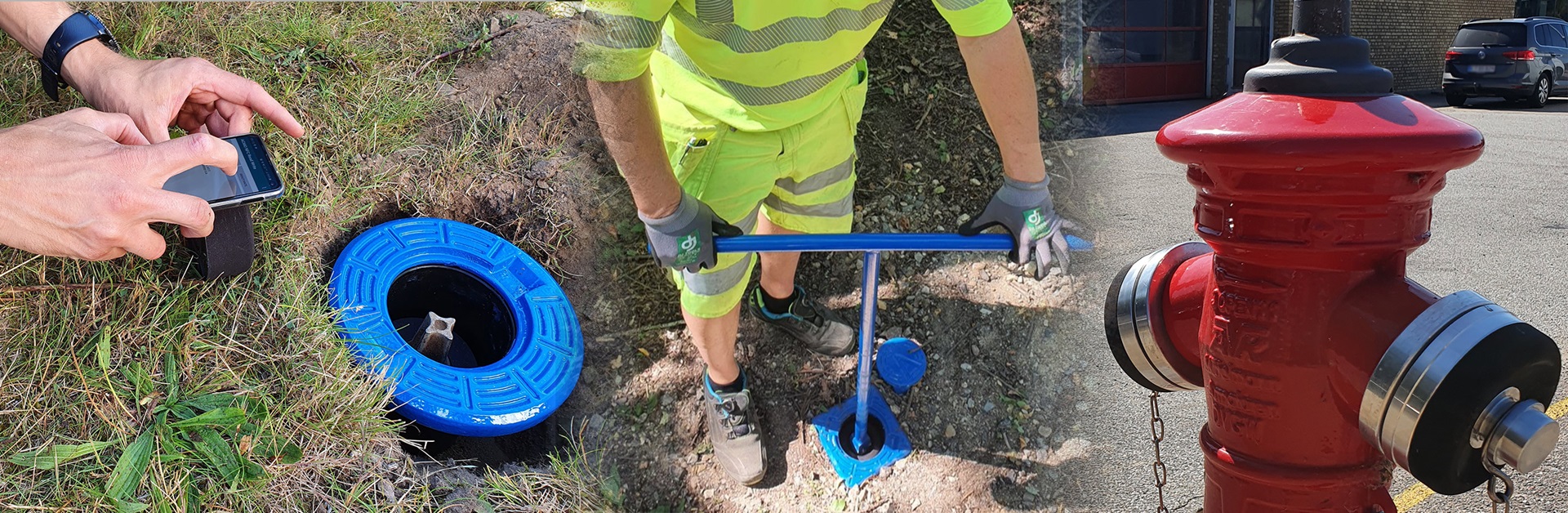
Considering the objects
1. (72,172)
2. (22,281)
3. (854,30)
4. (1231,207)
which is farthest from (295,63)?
(1231,207)

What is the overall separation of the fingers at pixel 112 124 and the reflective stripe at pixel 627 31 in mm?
860

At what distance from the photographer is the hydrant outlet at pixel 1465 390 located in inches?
30.1

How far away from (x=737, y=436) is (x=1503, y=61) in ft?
42.2

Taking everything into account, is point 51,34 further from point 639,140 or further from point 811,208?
point 811,208

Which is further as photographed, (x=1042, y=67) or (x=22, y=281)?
(x=1042, y=67)

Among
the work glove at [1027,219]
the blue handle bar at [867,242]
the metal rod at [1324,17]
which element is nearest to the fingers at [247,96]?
the blue handle bar at [867,242]

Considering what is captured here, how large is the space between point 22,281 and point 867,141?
2.31 m

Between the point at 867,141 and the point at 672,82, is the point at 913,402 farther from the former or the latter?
the point at 672,82

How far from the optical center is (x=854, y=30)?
1860mm

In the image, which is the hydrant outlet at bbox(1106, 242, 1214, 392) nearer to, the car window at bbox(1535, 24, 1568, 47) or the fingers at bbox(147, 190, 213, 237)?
the fingers at bbox(147, 190, 213, 237)

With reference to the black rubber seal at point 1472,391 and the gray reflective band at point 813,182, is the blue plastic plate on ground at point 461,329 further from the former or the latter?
the black rubber seal at point 1472,391

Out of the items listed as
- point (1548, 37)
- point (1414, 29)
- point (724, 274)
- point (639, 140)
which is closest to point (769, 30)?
point (639, 140)

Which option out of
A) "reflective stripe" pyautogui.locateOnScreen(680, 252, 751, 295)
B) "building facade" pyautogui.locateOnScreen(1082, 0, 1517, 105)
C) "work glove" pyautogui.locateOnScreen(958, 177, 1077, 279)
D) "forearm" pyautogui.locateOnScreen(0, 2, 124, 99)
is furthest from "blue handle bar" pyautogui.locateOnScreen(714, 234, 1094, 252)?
"building facade" pyautogui.locateOnScreen(1082, 0, 1517, 105)

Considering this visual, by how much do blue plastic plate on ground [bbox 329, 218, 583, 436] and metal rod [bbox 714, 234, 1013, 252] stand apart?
744 mm
